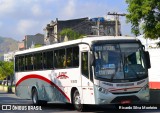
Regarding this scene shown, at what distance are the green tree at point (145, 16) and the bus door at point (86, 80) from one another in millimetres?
3965

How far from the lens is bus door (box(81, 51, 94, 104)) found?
1691 cm

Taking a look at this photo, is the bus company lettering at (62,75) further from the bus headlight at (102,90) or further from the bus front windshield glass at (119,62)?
the bus headlight at (102,90)

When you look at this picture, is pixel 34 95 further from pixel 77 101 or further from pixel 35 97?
pixel 77 101

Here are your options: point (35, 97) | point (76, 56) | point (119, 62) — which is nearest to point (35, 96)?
point (35, 97)

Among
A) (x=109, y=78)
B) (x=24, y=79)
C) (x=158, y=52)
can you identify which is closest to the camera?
(x=109, y=78)

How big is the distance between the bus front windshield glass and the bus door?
1.95 ft

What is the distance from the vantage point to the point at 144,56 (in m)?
17.3

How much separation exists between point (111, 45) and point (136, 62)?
123 centimetres

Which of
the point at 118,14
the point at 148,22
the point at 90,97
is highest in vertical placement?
the point at 118,14

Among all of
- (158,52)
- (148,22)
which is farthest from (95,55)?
(158,52)

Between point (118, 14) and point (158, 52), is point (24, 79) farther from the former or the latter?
point (118, 14)

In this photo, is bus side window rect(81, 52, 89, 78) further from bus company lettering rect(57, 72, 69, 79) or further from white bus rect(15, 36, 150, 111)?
bus company lettering rect(57, 72, 69, 79)

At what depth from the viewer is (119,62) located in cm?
1662

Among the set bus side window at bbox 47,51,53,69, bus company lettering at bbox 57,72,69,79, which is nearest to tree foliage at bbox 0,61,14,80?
bus side window at bbox 47,51,53,69
